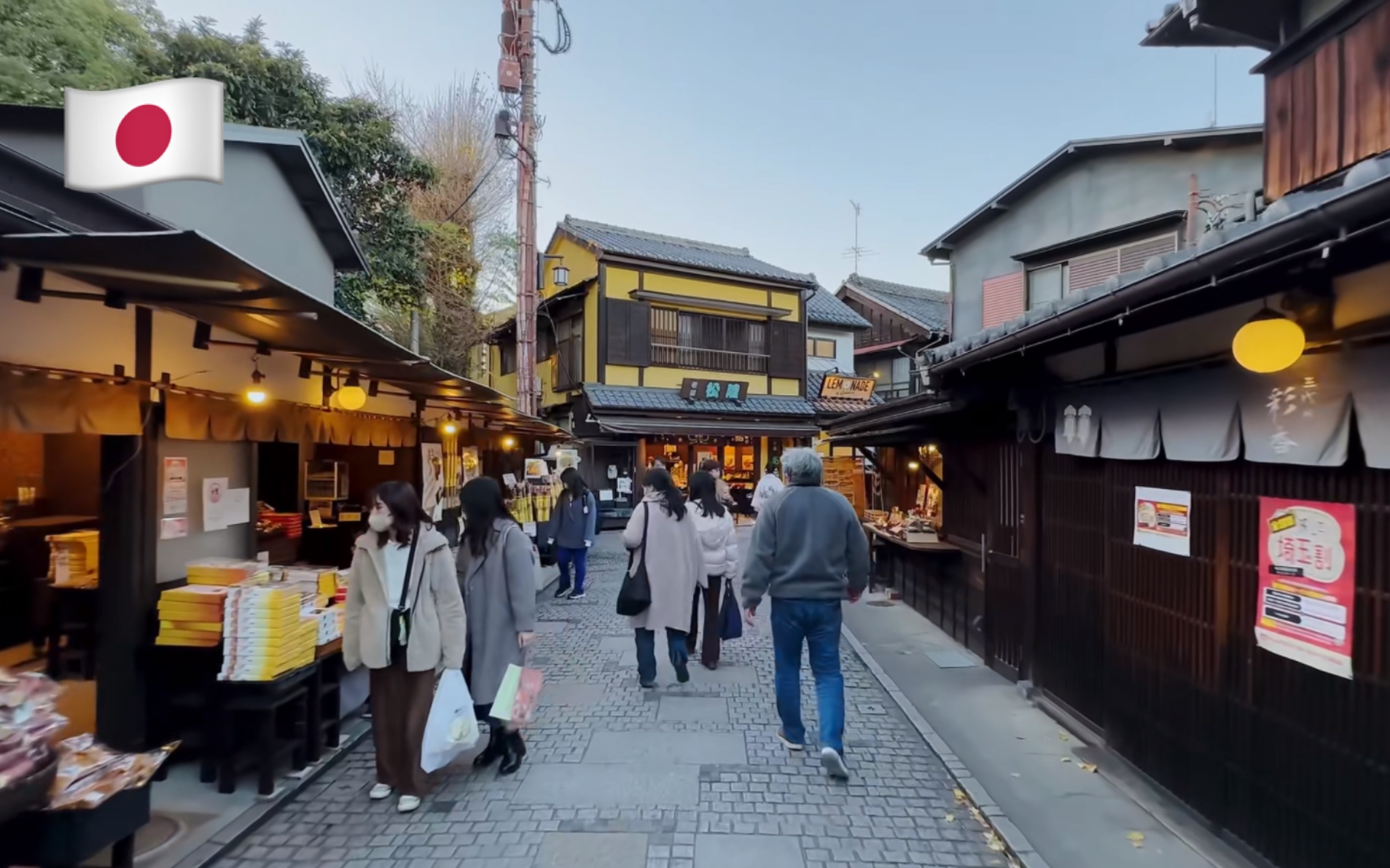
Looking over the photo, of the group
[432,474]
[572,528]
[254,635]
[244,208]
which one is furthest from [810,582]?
[244,208]

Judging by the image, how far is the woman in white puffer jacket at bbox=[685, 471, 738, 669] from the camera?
689 cm

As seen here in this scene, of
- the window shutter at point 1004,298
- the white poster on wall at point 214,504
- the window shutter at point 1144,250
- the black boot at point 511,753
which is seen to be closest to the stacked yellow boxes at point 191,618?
the white poster on wall at point 214,504

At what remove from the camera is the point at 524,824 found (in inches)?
159

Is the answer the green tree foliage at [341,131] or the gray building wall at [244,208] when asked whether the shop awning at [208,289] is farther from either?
the green tree foliage at [341,131]

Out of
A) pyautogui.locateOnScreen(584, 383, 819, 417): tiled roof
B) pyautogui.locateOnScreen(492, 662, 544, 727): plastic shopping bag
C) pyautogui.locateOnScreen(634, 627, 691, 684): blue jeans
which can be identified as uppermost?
pyautogui.locateOnScreen(584, 383, 819, 417): tiled roof

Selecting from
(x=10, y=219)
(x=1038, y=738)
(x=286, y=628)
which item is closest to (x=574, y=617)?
(x=286, y=628)

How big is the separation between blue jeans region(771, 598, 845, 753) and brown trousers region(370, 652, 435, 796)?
239 centimetres

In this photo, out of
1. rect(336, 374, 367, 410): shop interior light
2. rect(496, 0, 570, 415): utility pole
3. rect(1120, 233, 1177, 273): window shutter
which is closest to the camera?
rect(336, 374, 367, 410): shop interior light

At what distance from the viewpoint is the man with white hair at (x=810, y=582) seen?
15.5ft

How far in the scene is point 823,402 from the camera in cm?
2380

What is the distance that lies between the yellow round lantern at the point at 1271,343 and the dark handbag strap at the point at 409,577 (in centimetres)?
464

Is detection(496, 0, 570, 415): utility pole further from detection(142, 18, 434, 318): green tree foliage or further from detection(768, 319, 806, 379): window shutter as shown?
detection(768, 319, 806, 379): window shutter

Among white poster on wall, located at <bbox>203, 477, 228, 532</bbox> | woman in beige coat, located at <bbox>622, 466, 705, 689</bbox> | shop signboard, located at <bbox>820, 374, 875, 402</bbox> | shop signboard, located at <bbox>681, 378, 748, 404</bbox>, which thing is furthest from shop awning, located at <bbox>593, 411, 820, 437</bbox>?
white poster on wall, located at <bbox>203, 477, 228, 532</bbox>

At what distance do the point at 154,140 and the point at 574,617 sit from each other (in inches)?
283
